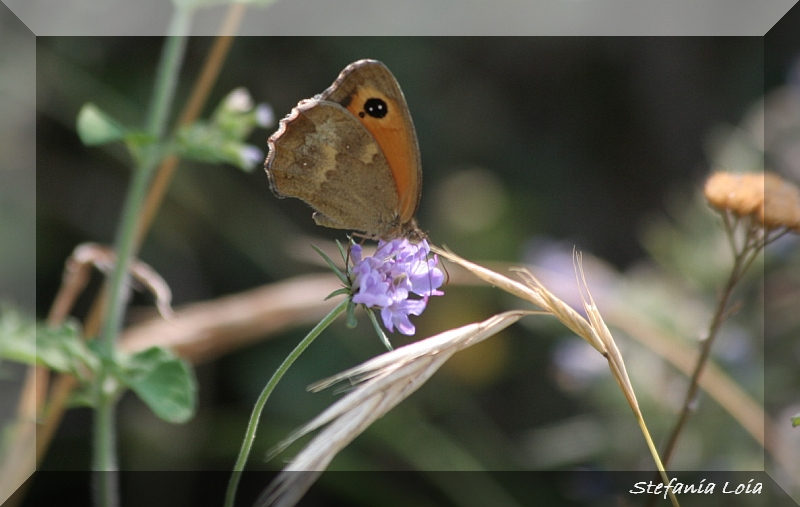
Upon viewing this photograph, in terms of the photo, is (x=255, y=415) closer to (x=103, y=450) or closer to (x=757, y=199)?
(x=103, y=450)

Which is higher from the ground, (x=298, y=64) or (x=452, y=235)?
(x=298, y=64)

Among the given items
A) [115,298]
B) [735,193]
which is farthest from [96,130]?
[735,193]

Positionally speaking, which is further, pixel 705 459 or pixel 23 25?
pixel 23 25

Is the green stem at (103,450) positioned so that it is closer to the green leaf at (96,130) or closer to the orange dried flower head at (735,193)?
the green leaf at (96,130)

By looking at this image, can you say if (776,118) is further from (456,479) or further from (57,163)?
(57,163)

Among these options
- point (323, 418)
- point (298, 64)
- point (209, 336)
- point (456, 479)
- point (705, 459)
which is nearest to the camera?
point (323, 418)

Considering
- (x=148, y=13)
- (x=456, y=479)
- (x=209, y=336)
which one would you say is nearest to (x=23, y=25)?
(x=148, y=13)
